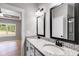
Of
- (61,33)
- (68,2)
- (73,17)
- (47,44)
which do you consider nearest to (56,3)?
(68,2)

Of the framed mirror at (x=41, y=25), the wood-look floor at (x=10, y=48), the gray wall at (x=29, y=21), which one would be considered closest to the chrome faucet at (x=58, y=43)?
the framed mirror at (x=41, y=25)

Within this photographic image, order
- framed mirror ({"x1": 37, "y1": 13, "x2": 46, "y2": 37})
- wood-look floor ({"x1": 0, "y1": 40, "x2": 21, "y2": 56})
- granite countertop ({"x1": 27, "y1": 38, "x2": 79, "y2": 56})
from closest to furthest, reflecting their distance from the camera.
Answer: granite countertop ({"x1": 27, "y1": 38, "x2": 79, "y2": 56}) < wood-look floor ({"x1": 0, "y1": 40, "x2": 21, "y2": 56}) < framed mirror ({"x1": 37, "y1": 13, "x2": 46, "y2": 37})

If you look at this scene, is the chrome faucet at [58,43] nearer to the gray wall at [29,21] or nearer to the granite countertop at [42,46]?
the granite countertop at [42,46]

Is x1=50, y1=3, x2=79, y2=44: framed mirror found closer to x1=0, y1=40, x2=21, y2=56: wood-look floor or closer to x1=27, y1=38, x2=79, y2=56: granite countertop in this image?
x1=27, y1=38, x2=79, y2=56: granite countertop

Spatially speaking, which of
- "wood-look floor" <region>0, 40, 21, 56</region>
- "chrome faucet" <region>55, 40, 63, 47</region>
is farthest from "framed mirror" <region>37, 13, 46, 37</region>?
"wood-look floor" <region>0, 40, 21, 56</region>

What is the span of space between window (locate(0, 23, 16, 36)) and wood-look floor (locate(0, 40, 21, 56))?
13 cm

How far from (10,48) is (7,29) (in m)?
0.28

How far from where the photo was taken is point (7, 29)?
4.03ft

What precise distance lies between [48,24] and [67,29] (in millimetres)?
A: 311

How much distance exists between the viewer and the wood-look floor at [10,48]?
4.04ft

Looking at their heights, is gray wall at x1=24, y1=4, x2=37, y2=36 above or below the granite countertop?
above

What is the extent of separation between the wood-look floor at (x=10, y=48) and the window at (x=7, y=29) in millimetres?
129

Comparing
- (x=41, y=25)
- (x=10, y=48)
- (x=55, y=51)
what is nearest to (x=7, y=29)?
(x=10, y=48)

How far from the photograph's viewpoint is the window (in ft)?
3.95
